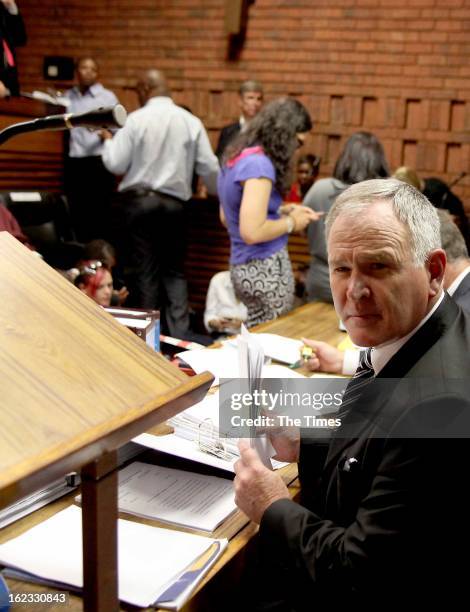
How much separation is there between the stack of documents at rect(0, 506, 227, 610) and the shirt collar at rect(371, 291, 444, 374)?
0.41 meters

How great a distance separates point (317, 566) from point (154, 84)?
12.2 feet

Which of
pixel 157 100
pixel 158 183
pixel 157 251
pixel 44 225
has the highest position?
pixel 157 100

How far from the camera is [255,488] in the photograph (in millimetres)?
1229

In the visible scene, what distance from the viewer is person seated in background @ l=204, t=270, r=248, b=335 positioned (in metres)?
3.64

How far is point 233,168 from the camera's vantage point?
2904 mm

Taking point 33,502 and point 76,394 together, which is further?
point 33,502

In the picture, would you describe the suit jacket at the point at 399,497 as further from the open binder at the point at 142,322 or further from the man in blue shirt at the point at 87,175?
the man in blue shirt at the point at 87,175

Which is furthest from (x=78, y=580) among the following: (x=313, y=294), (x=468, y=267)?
(x=313, y=294)

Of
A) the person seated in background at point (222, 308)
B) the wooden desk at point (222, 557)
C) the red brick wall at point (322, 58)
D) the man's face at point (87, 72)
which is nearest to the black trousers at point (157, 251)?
the person seated in background at point (222, 308)

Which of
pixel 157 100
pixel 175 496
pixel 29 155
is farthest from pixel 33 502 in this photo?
pixel 29 155

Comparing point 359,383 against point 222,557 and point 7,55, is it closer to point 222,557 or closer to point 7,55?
point 222,557

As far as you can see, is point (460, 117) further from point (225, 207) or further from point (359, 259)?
point (359, 259)

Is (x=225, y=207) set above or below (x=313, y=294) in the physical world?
above

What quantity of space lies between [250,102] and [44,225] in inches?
71.3
